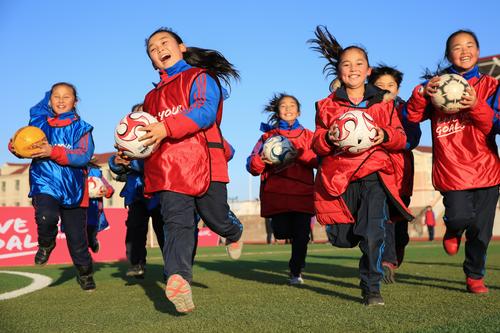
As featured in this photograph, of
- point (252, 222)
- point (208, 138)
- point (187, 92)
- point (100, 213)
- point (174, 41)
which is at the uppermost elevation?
point (174, 41)

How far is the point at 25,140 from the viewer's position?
6.57 m

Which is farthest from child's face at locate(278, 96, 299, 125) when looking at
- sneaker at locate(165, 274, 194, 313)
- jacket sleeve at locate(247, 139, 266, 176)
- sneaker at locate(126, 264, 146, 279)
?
sneaker at locate(165, 274, 194, 313)

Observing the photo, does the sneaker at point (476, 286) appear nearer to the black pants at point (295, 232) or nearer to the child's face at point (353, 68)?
the child's face at point (353, 68)

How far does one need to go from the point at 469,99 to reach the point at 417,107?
52 cm

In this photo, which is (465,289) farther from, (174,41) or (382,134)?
(174,41)

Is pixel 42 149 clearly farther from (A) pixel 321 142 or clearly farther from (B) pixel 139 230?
(A) pixel 321 142

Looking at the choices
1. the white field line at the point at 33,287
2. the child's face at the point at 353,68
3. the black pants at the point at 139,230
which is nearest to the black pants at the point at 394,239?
the child's face at the point at 353,68

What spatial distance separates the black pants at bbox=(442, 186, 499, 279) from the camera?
229 inches

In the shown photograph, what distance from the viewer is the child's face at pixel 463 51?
19.3 ft

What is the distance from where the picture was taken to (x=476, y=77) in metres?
5.92

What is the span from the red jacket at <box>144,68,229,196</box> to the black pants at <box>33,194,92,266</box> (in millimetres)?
2225

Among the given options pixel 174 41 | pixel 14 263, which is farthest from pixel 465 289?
pixel 14 263

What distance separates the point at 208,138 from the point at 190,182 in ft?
1.47

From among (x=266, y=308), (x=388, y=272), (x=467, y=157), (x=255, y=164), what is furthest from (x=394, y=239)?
(x=266, y=308)
